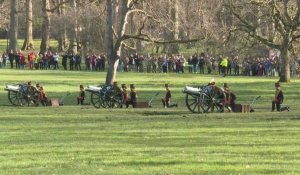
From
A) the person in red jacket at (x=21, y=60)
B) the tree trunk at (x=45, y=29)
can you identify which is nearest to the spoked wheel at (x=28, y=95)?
the person in red jacket at (x=21, y=60)

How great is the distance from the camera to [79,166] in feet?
51.4

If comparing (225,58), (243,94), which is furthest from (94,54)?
(243,94)

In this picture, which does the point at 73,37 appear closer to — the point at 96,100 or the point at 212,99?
the point at 96,100

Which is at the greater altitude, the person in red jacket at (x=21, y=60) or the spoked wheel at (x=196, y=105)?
the person in red jacket at (x=21, y=60)

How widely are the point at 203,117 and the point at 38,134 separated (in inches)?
390

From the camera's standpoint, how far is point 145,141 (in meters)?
21.4

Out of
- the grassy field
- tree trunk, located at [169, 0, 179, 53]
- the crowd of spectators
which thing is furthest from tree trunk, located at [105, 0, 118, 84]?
the crowd of spectators

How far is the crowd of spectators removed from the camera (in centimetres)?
7506

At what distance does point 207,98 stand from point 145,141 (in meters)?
14.1

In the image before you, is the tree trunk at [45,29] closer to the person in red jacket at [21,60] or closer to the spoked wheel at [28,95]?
the person in red jacket at [21,60]

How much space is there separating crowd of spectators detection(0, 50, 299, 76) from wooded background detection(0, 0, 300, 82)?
2007mm

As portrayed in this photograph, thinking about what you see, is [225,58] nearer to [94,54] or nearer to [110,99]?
[94,54]

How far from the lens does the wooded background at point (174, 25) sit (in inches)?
1889

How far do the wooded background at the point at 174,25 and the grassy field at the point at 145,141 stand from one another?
33.0 feet
